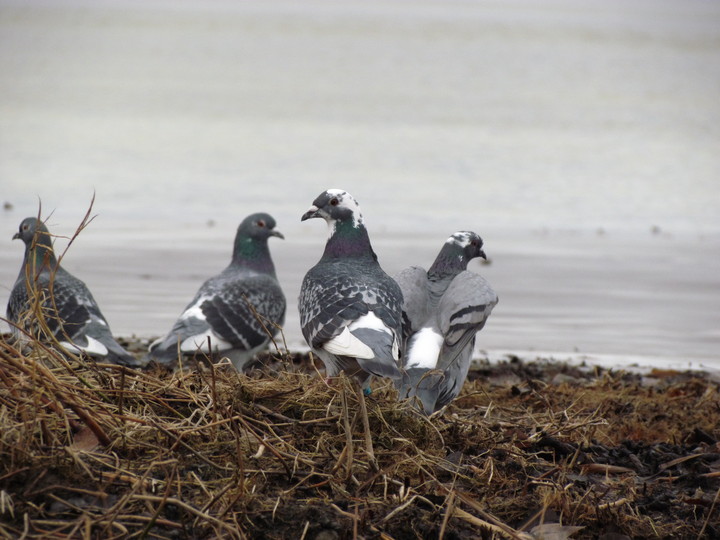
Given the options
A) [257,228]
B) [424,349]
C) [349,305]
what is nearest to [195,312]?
[257,228]

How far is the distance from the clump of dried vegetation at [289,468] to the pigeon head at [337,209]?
1.47m

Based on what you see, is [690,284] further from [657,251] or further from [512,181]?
Result: [512,181]

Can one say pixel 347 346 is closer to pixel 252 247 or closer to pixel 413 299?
pixel 413 299

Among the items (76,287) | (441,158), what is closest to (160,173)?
(441,158)

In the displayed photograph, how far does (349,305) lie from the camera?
17.1 ft

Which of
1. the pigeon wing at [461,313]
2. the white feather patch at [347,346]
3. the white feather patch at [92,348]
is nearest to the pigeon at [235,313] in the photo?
the white feather patch at [92,348]

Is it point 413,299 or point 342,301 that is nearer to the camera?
point 342,301

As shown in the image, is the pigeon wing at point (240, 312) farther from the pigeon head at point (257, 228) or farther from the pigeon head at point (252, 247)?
the pigeon head at point (257, 228)

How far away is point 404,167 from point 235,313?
41.8ft

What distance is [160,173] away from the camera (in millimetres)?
18781

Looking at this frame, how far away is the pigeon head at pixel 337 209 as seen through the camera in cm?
608

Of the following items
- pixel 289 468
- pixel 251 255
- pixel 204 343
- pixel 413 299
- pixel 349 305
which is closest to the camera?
pixel 289 468

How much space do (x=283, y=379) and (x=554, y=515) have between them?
121 centimetres

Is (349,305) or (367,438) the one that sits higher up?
(349,305)
